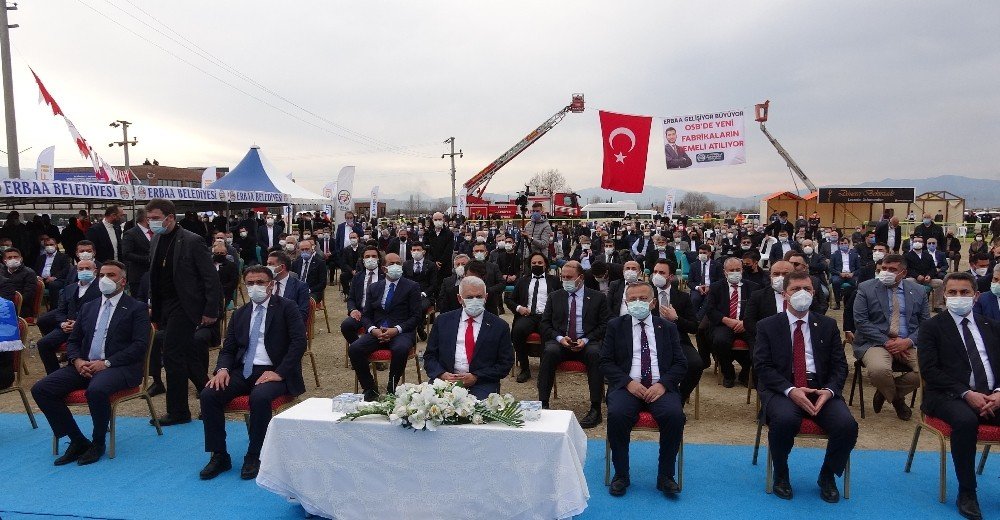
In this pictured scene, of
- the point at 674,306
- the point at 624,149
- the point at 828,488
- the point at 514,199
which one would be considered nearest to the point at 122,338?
the point at 674,306

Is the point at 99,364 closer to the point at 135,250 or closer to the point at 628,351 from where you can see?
the point at 135,250

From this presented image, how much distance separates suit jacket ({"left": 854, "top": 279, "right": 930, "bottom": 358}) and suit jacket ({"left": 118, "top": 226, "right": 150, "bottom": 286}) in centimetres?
783

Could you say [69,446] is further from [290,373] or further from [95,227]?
[95,227]

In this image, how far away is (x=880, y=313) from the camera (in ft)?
18.3

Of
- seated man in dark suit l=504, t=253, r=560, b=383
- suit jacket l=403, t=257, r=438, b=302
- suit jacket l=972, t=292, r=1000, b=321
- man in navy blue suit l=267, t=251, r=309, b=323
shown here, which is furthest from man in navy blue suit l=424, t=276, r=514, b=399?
suit jacket l=972, t=292, r=1000, b=321

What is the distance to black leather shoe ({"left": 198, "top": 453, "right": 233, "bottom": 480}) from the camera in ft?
14.0

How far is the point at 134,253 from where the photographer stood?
7.34 metres

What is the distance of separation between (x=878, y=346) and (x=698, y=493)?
8.85 feet

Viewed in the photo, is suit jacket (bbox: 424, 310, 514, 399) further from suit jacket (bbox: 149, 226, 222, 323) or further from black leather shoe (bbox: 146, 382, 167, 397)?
black leather shoe (bbox: 146, 382, 167, 397)

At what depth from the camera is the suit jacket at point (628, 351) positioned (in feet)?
14.4

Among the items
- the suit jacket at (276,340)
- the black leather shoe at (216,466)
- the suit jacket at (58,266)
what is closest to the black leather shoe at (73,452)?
the black leather shoe at (216,466)

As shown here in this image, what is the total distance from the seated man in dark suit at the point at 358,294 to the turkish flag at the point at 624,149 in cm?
634

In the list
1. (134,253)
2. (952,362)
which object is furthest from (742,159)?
(134,253)

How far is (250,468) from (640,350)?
9.53 ft
